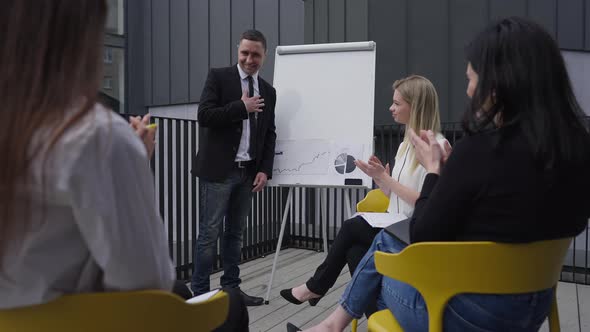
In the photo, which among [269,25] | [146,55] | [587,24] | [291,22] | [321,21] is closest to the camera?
[587,24]

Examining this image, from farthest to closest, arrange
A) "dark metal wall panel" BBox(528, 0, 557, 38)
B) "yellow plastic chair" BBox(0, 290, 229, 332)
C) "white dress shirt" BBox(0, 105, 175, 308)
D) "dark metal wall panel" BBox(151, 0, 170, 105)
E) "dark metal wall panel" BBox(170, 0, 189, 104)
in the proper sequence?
"dark metal wall panel" BBox(151, 0, 170, 105) < "dark metal wall panel" BBox(170, 0, 189, 104) < "dark metal wall panel" BBox(528, 0, 557, 38) < "yellow plastic chair" BBox(0, 290, 229, 332) < "white dress shirt" BBox(0, 105, 175, 308)

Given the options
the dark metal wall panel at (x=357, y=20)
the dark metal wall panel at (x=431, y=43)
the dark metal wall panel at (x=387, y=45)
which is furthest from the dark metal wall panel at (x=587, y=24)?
the dark metal wall panel at (x=357, y=20)

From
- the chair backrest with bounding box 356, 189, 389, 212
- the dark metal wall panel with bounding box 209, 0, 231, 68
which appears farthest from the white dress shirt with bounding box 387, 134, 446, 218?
the dark metal wall panel with bounding box 209, 0, 231, 68

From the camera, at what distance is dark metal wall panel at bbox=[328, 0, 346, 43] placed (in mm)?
5789

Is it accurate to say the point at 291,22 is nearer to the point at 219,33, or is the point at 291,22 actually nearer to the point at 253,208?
the point at 219,33

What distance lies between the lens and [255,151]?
300 cm

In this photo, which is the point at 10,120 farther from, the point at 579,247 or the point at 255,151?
the point at 579,247

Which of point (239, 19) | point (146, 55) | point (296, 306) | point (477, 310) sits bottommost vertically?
Result: point (296, 306)

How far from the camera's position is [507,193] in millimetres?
1174

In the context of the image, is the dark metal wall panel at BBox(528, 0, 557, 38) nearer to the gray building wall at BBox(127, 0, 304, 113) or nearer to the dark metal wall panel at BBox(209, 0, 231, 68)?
the gray building wall at BBox(127, 0, 304, 113)

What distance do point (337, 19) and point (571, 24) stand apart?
2519 millimetres

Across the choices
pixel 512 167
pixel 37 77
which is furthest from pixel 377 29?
pixel 37 77

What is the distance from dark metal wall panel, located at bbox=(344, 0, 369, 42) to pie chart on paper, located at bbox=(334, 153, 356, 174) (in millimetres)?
3033

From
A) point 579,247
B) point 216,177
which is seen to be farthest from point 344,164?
point 579,247
